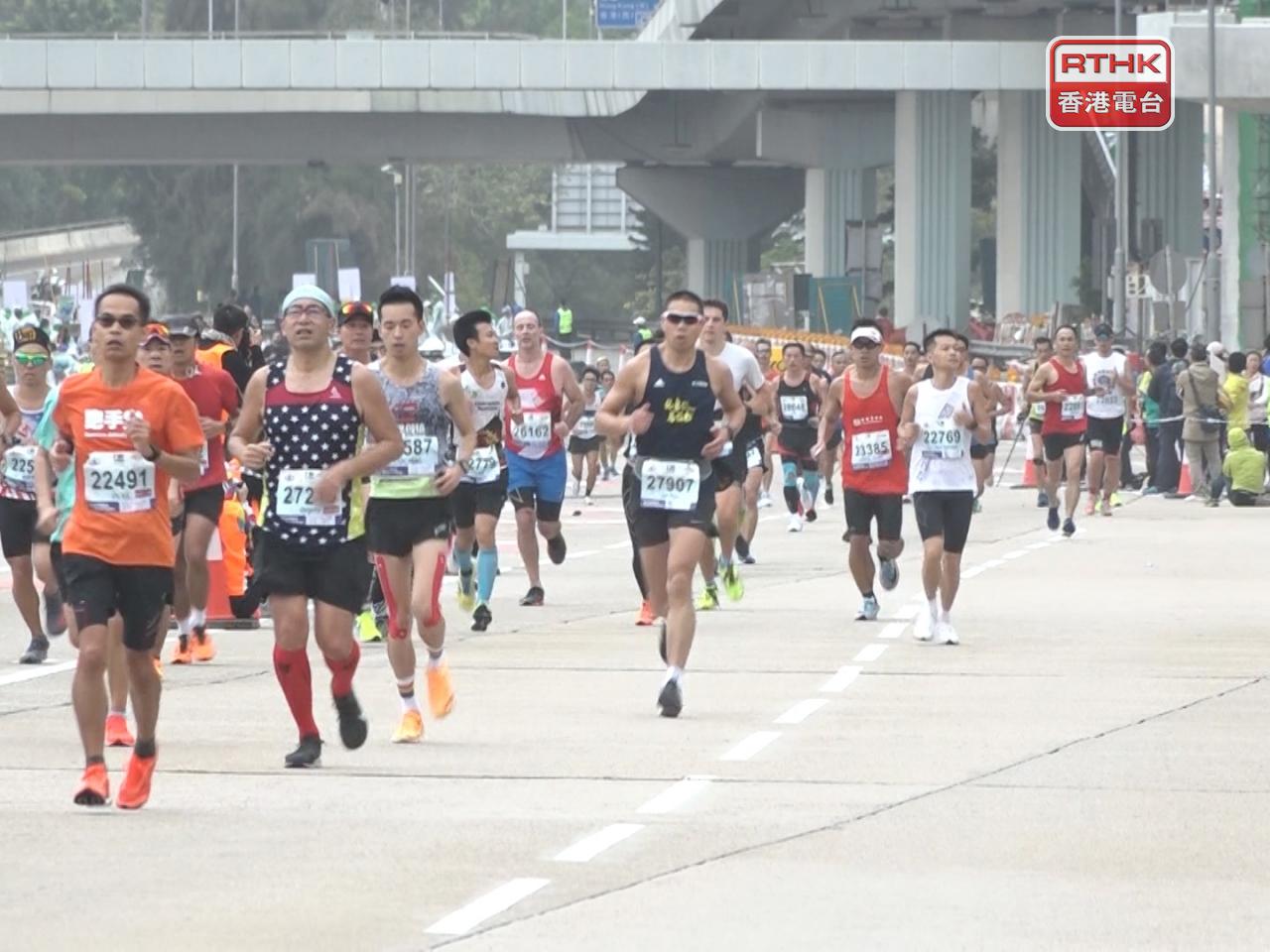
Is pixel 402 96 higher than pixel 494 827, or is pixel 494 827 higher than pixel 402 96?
pixel 402 96

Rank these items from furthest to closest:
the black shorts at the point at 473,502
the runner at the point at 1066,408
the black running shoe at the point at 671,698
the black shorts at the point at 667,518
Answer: the runner at the point at 1066,408 → the black shorts at the point at 473,502 → the black shorts at the point at 667,518 → the black running shoe at the point at 671,698

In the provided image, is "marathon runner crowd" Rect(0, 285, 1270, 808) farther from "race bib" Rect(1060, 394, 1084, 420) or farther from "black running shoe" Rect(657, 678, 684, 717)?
"race bib" Rect(1060, 394, 1084, 420)

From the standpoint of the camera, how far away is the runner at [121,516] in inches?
421

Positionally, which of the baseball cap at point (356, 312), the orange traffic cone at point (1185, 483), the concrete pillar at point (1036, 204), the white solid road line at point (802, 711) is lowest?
the orange traffic cone at point (1185, 483)

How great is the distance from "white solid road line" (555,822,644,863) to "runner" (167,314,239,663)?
550 centimetres

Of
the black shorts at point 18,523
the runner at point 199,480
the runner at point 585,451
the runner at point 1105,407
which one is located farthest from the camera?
the runner at point 585,451

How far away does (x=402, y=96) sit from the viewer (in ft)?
249

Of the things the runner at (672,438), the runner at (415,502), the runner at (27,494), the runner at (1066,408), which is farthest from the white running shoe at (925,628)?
the runner at (1066,408)

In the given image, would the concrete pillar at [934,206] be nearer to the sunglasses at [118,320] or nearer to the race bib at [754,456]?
the race bib at [754,456]

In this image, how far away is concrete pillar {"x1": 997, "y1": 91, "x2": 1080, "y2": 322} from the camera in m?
67.4

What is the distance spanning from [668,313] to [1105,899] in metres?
5.81

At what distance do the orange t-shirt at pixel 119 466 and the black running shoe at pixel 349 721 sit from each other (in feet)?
4.13

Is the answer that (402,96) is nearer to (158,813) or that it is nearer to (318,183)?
(318,183)

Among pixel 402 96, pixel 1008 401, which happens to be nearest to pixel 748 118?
pixel 402 96
